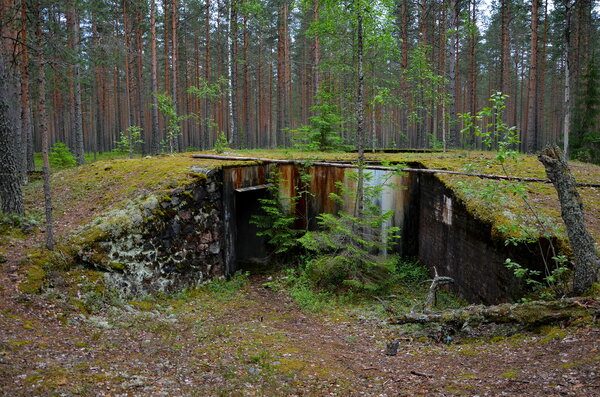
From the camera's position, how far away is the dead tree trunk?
480 centimetres

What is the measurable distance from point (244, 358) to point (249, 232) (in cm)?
665

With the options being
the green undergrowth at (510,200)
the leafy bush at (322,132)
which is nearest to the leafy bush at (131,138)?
the leafy bush at (322,132)

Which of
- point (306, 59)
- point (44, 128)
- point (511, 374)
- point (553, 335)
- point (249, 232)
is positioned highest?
point (306, 59)

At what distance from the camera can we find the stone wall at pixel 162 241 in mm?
7520

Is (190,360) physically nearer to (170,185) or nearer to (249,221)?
(170,185)

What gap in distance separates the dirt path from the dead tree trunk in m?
0.81

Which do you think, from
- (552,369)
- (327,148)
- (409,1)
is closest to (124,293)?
(552,369)

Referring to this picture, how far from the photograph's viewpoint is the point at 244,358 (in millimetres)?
5320

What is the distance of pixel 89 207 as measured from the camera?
917cm

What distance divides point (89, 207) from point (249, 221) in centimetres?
436

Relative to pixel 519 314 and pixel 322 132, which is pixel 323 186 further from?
pixel 519 314

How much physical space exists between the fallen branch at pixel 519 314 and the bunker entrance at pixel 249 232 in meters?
6.14

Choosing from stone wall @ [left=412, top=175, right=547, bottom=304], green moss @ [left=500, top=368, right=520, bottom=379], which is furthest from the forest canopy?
green moss @ [left=500, top=368, right=520, bottom=379]

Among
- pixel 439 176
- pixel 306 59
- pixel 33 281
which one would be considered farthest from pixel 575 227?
pixel 306 59
